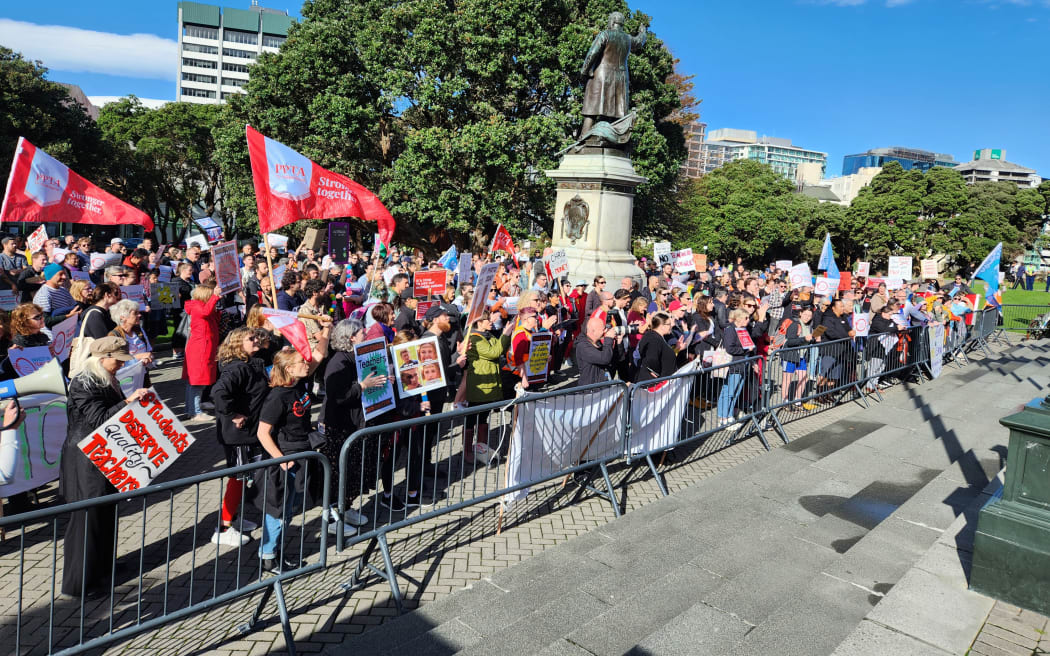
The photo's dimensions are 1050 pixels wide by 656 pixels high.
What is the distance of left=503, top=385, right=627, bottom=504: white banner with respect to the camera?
6297 millimetres

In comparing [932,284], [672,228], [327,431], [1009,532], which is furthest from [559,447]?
[672,228]

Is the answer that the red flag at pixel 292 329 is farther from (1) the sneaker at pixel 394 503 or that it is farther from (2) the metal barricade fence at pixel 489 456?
(1) the sneaker at pixel 394 503

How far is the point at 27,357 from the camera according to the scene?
6676 millimetres

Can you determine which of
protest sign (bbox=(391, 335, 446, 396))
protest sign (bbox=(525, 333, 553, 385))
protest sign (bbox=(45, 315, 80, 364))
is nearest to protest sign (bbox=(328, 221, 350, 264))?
protest sign (bbox=(45, 315, 80, 364))

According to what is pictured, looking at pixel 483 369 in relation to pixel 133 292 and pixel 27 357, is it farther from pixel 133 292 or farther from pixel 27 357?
pixel 133 292

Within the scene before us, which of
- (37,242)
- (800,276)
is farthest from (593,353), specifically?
(800,276)

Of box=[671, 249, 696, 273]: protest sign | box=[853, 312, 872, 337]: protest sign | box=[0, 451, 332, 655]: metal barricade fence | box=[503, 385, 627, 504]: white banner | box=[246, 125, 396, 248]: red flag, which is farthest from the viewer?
box=[671, 249, 696, 273]: protest sign

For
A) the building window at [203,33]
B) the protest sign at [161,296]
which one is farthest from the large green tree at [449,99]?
the building window at [203,33]

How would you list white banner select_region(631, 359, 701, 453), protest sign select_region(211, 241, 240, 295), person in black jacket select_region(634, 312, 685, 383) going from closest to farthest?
white banner select_region(631, 359, 701, 453) → person in black jacket select_region(634, 312, 685, 383) → protest sign select_region(211, 241, 240, 295)

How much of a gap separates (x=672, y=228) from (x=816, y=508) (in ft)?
116

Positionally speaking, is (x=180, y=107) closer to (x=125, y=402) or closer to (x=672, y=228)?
(x=672, y=228)

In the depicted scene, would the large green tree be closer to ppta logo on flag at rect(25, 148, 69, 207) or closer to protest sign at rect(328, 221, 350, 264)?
protest sign at rect(328, 221, 350, 264)

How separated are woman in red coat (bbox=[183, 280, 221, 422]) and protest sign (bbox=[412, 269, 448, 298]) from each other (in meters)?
3.36

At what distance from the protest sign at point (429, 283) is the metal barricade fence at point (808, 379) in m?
5.23
